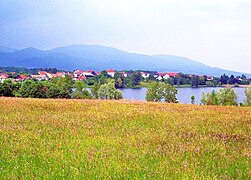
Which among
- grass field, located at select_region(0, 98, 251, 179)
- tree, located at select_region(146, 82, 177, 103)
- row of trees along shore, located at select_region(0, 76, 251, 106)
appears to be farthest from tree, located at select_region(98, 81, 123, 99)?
grass field, located at select_region(0, 98, 251, 179)

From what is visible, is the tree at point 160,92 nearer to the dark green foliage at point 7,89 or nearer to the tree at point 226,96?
the tree at point 226,96

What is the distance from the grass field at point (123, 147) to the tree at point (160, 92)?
93191 millimetres

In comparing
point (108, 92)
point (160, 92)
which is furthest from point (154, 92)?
point (108, 92)

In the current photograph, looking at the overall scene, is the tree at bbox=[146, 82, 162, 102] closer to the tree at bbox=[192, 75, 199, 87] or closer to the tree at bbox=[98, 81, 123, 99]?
the tree at bbox=[98, 81, 123, 99]

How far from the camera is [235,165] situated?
5879 millimetres

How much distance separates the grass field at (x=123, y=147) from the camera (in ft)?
17.9

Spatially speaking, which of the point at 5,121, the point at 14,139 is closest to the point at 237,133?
the point at 14,139

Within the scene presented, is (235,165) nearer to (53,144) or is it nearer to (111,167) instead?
(111,167)

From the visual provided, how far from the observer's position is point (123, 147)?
712 cm

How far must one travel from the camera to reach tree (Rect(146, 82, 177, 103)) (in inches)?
4101

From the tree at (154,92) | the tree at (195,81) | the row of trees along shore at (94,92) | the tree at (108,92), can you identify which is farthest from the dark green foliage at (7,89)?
the tree at (195,81)

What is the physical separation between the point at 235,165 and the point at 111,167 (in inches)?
99.2

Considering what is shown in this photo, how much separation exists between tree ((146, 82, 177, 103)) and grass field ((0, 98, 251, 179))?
93191 mm

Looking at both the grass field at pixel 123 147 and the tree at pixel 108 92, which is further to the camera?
the tree at pixel 108 92
